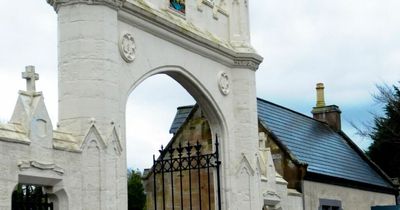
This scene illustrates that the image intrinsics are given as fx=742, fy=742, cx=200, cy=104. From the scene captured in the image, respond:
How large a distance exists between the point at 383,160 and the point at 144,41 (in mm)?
24336

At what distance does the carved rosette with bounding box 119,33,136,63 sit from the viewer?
11664mm

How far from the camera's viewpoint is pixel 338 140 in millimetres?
27406

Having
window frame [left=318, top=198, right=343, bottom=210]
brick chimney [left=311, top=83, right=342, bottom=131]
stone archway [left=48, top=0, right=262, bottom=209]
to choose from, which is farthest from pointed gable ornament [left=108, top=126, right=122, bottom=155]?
brick chimney [left=311, top=83, right=342, bottom=131]

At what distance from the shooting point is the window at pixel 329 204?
836 inches

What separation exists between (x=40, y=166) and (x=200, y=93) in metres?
4.87

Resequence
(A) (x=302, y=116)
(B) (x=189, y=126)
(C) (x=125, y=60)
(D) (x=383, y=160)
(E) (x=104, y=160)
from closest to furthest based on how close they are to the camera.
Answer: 1. (E) (x=104, y=160)
2. (C) (x=125, y=60)
3. (B) (x=189, y=126)
4. (A) (x=302, y=116)
5. (D) (x=383, y=160)

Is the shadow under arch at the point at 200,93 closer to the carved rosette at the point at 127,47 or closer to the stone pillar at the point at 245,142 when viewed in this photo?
the stone pillar at the point at 245,142

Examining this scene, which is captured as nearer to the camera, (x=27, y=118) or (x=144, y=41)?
(x=27, y=118)

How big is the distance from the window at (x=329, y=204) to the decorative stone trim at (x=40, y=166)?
1236cm

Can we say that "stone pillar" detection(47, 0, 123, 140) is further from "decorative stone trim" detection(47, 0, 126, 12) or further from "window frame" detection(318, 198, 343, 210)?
"window frame" detection(318, 198, 343, 210)

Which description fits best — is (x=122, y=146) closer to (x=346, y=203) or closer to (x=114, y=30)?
(x=114, y=30)

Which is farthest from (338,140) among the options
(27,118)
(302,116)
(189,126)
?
(27,118)

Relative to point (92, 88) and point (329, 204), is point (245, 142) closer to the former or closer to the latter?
point (92, 88)

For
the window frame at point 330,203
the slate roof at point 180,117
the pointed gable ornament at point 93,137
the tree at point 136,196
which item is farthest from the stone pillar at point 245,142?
the tree at point 136,196
